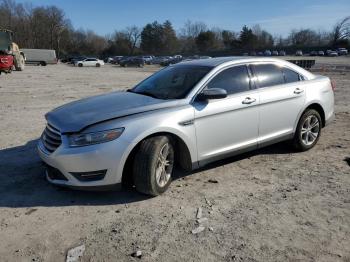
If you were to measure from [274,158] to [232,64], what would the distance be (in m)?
1.70

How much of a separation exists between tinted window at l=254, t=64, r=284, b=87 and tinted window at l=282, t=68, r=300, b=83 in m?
0.10

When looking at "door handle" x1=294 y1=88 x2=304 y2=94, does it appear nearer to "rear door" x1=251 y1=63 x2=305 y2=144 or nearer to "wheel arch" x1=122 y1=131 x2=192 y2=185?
"rear door" x1=251 y1=63 x2=305 y2=144

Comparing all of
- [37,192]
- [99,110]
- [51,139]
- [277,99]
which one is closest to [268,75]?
[277,99]

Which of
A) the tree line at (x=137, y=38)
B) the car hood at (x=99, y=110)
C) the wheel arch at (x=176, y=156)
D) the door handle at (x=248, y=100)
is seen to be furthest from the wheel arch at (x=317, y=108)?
the tree line at (x=137, y=38)

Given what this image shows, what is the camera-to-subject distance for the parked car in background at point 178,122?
14.7ft

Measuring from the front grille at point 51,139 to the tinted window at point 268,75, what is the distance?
302cm

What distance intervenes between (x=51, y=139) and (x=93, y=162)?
0.80 m

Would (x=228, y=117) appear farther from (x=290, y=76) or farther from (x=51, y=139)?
(x=51, y=139)

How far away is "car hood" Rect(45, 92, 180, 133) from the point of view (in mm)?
4566

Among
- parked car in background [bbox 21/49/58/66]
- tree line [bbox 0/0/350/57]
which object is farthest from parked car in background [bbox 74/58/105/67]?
tree line [bbox 0/0/350/57]

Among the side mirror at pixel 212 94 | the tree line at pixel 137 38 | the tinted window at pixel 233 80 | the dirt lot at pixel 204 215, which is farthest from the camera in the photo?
the tree line at pixel 137 38

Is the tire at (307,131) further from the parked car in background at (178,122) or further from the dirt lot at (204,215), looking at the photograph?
the dirt lot at (204,215)

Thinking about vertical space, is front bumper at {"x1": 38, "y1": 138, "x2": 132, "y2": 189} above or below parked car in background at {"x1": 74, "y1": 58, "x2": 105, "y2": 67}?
below

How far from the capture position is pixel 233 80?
5.62 metres
